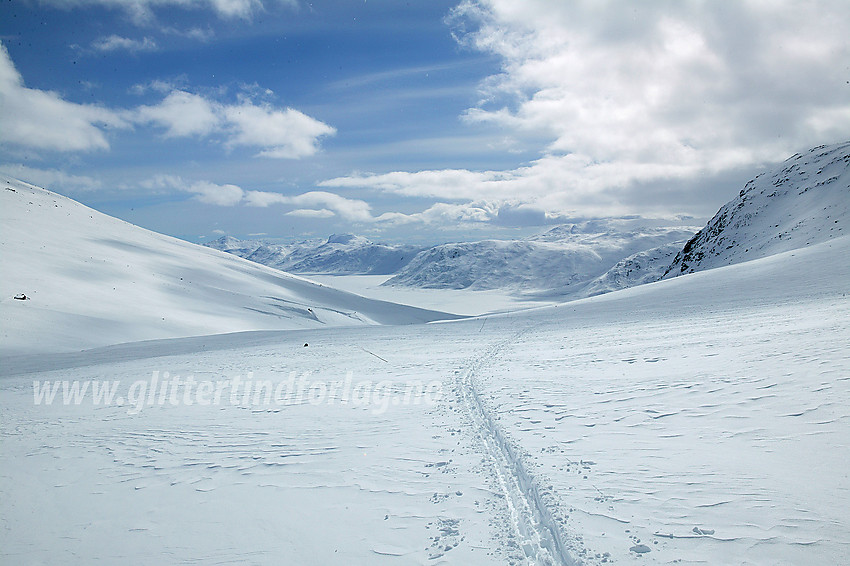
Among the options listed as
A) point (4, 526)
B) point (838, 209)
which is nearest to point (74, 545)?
point (4, 526)

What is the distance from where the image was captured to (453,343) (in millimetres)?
22484

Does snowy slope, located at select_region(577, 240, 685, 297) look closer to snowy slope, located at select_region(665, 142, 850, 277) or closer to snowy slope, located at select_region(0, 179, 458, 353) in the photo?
snowy slope, located at select_region(665, 142, 850, 277)

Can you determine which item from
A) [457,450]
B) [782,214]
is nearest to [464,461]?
[457,450]

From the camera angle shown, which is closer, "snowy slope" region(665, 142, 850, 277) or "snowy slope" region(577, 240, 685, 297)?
"snowy slope" region(665, 142, 850, 277)

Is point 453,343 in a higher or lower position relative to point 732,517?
higher

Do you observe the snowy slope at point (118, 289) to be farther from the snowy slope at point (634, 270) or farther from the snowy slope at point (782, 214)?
the snowy slope at point (634, 270)

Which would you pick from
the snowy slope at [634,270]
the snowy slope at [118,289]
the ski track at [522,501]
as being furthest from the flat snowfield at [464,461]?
the snowy slope at [634,270]

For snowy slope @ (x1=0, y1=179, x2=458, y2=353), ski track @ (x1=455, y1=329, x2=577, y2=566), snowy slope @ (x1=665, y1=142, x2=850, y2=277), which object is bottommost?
ski track @ (x1=455, y1=329, x2=577, y2=566)

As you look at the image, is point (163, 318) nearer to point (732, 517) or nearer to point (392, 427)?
point (392, 427)

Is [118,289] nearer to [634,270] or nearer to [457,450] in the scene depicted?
[457,450]

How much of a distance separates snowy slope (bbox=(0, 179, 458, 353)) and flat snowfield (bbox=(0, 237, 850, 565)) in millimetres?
16613

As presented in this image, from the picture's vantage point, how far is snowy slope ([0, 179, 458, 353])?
1163 inches

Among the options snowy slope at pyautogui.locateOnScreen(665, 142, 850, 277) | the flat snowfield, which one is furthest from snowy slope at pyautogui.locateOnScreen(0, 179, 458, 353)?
snowy slope at pyautogui.locateOnScreen(665, 142, 850, 277)

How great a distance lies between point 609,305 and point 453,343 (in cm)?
1580
